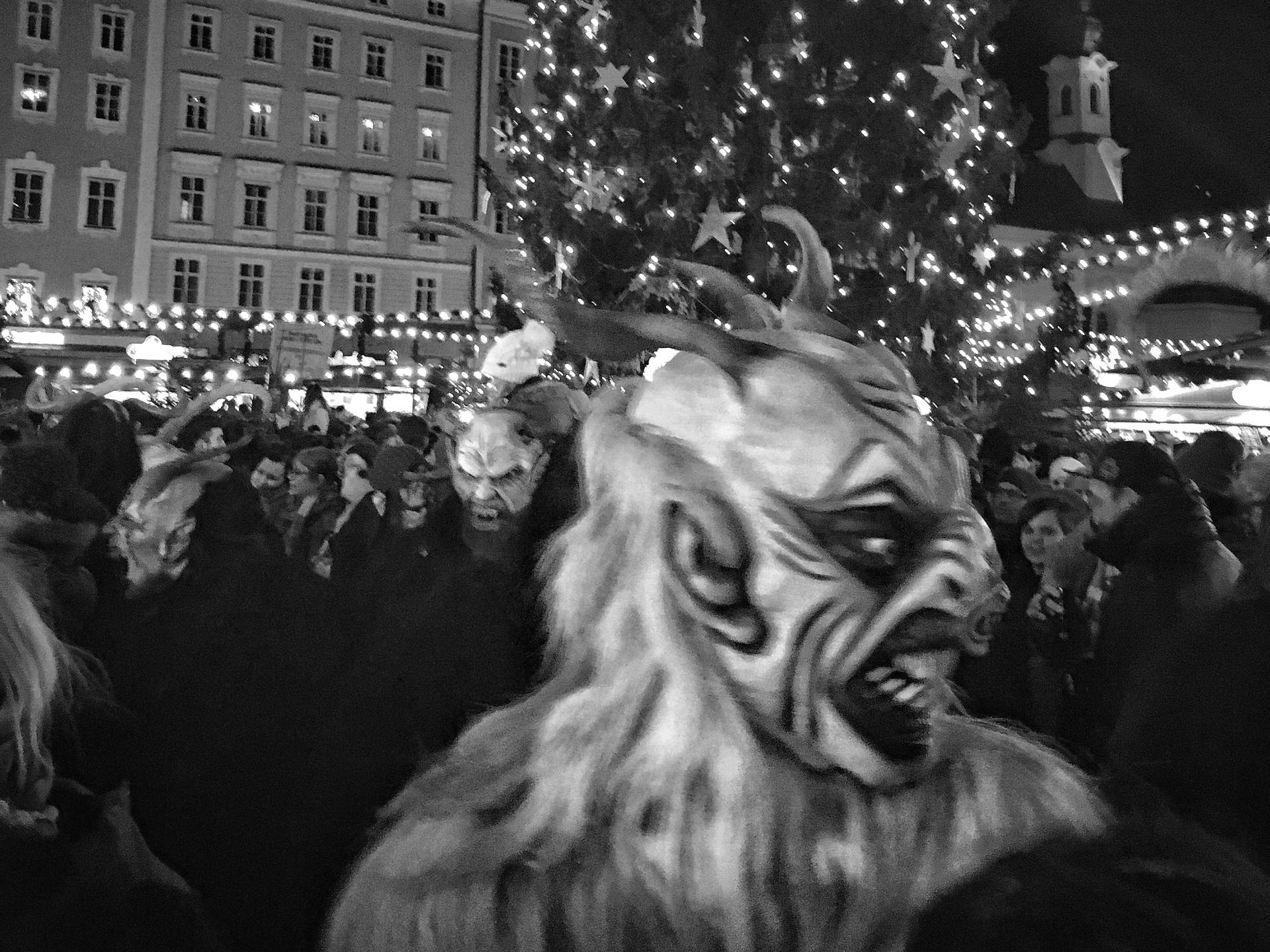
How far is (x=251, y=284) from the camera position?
3894 centimetres

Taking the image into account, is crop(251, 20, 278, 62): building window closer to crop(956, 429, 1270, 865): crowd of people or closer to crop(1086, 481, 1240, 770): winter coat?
crop(956, 429, 1270, 865): crowd of people

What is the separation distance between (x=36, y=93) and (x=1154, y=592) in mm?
41625

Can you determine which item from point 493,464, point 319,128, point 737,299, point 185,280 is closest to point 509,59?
point 319,128

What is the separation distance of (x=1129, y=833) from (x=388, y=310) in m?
40.6

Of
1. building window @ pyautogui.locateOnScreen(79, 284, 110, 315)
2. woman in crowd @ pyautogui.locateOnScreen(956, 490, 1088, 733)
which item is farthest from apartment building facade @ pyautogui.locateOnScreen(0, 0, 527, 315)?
woman in crowd @ pyautogui.locateOnScreen(956, 490, 1088, 733)

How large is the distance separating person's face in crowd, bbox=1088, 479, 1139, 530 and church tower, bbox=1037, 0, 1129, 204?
180 ft

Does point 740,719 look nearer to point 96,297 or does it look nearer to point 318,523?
point 318,523

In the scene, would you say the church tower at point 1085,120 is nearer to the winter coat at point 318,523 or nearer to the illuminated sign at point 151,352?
the illuminated sign at point 151,352

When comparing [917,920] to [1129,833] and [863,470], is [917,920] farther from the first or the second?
[863,470]

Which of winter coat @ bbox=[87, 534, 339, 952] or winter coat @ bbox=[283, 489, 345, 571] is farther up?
winter coat @ bbox=[283, 489, 345, 571]

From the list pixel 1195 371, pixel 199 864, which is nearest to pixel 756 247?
pixel 1195 371

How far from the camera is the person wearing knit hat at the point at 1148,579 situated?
2771mm

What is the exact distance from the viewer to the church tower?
2120 inches

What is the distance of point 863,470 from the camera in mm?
1021
